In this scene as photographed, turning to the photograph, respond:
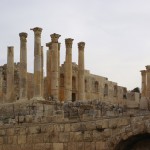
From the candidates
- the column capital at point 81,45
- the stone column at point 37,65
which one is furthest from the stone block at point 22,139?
the column capital at point 81,45

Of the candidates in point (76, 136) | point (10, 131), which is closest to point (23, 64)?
point (10, 131)

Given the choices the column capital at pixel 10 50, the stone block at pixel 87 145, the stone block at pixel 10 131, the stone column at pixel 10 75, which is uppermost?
the column capital at pixel 10 50

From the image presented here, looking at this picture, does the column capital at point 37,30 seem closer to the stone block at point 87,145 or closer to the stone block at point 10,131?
the stone block at point 10,131

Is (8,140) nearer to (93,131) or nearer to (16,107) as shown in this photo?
(93,131)

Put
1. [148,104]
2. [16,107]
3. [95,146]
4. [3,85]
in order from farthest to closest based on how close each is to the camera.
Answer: [3,85] → [148,104] → [16,107] → [95,146]

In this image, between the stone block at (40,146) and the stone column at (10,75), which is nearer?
the stone block at (40,146)

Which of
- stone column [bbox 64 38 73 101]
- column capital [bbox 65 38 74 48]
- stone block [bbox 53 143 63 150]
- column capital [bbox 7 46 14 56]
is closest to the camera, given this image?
stone block [bbox 53 143 63 150]

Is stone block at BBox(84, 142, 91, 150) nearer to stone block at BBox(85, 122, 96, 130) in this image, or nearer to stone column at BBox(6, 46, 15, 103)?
stone block at BBox(85, 122, 96, 130)

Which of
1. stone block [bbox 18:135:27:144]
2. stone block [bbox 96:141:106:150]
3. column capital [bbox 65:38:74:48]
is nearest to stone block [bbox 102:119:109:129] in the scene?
stone block [bbox 96:141:106:150]

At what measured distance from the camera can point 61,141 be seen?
603 inches

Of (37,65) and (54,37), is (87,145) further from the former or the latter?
(54,37)

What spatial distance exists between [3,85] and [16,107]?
21067 mm

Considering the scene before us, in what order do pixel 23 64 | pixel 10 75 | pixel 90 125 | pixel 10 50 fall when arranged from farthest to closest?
1. pixel 10 50
2. pixel 10 75
3. pixel 23 64
4. pixel 90 125

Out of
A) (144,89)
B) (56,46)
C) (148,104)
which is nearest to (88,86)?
(144,89)
